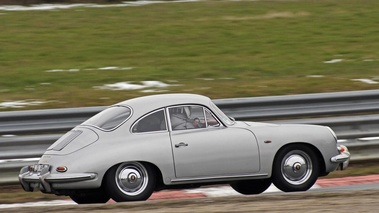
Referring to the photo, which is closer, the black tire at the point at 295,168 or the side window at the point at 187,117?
the side window at the point at 187,117

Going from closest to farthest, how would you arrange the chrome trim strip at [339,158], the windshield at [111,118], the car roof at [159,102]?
the windshield at [111,118]
the car roof at [159,102]
the chrome trim strip at [339,158]

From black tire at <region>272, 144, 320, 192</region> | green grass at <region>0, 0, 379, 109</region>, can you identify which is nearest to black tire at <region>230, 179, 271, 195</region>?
black tire at <region>272, 144, 320, 192</region>

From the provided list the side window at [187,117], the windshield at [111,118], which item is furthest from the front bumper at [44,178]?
the side window at [187,117]

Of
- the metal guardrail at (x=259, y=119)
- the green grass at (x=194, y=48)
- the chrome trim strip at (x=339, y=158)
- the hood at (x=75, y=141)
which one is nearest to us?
the hood at (x=75, y=141)

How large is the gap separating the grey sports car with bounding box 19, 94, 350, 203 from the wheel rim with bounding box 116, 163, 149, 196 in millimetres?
10

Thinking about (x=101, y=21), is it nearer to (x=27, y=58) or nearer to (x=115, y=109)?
(x=27, y=58)

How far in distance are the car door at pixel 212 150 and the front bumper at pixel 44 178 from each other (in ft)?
3.22

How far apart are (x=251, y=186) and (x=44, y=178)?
8.13ft

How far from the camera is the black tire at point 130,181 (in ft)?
29.5

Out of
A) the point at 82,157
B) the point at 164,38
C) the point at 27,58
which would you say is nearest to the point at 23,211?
the point at 82,157

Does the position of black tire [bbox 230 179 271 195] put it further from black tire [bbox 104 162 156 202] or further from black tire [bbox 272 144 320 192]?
black tire [bbox 104 162 156 202]

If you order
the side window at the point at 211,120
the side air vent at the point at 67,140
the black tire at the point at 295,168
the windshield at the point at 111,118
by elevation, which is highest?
the windshield at the point at 111,118

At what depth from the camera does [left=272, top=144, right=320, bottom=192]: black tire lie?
31.6 ft

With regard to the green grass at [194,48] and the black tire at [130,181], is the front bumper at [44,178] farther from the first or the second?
the green grass at [194,48]
